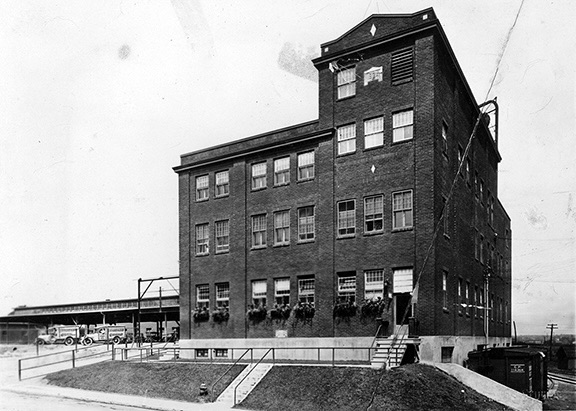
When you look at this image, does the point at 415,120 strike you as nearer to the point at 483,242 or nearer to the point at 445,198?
the point at 445,198

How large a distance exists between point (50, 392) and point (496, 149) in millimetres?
31362

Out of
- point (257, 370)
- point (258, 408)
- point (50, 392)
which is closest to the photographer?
point (258, 408)

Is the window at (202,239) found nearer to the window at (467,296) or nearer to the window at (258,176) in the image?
the window at (258,176)

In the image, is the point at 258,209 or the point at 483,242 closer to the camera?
the point at 258,209

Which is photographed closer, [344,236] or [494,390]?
[494,390]

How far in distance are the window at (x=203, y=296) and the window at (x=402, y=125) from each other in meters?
14.9

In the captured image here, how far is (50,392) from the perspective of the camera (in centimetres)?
2800

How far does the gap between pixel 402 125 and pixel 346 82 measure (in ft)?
13.6

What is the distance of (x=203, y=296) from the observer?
3666cm

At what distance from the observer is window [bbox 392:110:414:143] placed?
1110 inches

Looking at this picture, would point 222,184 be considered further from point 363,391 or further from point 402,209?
point 363,391

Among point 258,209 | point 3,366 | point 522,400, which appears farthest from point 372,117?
point 3,366

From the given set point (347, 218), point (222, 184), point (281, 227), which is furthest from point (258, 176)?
point (347, 218)

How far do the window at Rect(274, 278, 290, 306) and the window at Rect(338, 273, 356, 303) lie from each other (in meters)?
3.46
